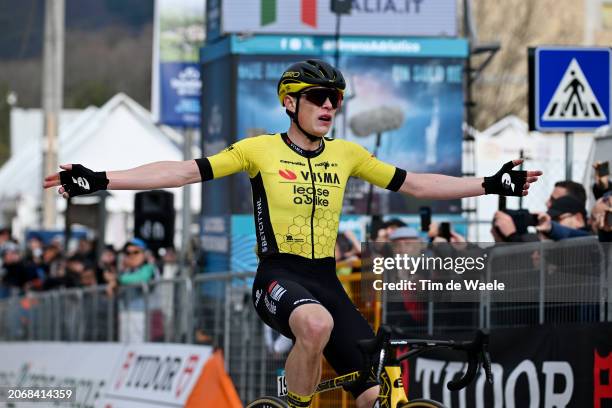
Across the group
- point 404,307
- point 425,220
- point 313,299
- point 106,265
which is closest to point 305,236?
point 313,299

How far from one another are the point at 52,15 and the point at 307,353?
2755 centimetres

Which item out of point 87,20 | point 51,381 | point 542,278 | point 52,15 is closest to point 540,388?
point 542,278

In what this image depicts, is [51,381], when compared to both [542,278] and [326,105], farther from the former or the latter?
[326,105]

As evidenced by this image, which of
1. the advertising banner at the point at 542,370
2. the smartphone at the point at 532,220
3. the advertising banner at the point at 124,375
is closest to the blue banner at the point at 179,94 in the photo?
the advertising banner at the point at 124,375

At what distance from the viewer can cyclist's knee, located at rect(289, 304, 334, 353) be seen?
7461mm

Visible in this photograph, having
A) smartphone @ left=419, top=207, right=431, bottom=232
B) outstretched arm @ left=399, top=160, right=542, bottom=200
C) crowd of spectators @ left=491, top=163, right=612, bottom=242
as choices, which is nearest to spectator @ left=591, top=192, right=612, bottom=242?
crowd of spectators @ left=491, top=163, right=612, bottom=242

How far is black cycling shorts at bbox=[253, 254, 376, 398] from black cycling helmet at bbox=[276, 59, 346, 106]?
0.91 m

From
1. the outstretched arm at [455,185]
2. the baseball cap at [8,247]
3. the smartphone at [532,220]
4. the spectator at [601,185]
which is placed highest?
the spectator at [601,185]

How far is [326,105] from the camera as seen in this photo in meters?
8.05

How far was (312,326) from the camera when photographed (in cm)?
745

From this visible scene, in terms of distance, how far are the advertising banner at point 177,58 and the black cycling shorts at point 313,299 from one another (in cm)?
1625

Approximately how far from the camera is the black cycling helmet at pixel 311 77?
26.3 feet

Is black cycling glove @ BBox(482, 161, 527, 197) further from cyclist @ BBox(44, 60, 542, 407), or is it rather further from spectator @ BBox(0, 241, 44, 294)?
spectator @ BBox(0, 241, 44, 294)

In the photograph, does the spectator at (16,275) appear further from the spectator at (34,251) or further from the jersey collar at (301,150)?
the jersey collar at (301,150)
